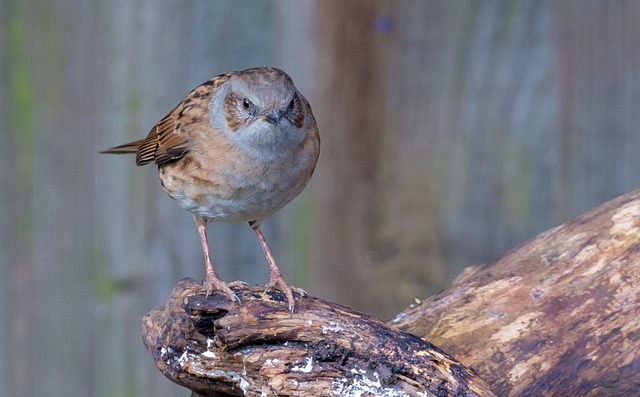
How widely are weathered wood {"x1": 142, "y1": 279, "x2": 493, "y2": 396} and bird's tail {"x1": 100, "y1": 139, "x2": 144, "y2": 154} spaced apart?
3.79ft

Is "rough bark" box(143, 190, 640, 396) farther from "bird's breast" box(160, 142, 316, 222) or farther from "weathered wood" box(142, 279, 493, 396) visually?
"bird's breast" box(160, 142, 316, 222)

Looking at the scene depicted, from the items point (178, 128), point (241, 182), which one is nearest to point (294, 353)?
point (241, 182)

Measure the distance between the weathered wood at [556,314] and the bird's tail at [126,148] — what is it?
1.46 meters

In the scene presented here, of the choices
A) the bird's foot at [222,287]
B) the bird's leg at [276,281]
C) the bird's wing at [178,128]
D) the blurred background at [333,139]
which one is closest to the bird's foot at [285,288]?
the bird's leg at [276,281]

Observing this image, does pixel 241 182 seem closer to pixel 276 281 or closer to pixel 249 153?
pixel 249 153

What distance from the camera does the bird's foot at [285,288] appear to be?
2919 mm

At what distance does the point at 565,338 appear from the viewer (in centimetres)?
320

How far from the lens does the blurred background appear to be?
4004 mm

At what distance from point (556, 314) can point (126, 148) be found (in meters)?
2.10

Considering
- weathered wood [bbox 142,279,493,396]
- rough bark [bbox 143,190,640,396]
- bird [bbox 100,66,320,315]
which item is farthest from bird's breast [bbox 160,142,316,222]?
weathered wood [bbox 142,279,493,396]

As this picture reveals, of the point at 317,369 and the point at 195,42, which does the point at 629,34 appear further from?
the point at 317,369

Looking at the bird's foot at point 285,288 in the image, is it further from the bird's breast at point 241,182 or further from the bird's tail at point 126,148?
the bird's tail at point 126,148

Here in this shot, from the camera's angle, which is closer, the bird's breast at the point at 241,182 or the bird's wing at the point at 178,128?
the bird's breast at the point at 241,182

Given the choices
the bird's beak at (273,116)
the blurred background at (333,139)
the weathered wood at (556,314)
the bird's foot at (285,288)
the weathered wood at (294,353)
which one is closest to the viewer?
the weathered wood at (294,353)
